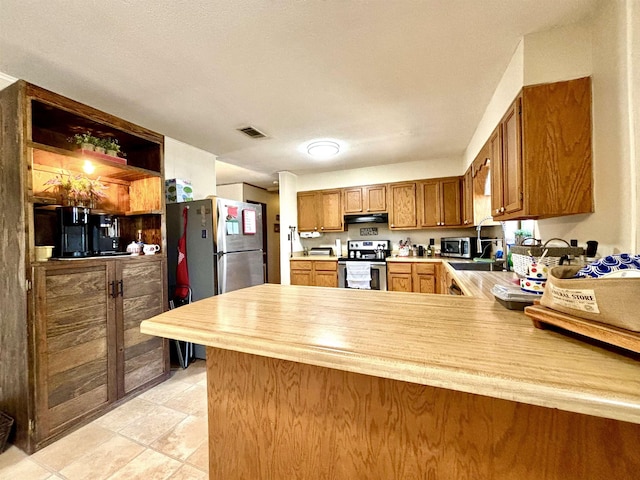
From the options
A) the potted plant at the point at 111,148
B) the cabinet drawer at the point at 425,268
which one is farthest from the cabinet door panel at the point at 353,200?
the potted plant at the point at 111,148

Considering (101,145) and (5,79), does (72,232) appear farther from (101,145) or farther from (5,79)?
(5,79)

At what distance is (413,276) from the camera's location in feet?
12.9

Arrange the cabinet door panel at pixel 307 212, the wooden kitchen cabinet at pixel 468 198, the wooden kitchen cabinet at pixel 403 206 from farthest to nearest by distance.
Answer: the cabinet door panel at pixel 307 212 < the wooden kitchen cabinet at pixel 403 206 < the wooden kitchen cabinet at pixel 468 198

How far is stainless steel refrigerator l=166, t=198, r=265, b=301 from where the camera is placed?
288cm

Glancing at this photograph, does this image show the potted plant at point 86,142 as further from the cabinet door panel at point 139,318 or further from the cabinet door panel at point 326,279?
the cabinet door panel at point 326,279

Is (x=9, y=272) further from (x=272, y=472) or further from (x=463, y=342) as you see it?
(x=463, y=342)

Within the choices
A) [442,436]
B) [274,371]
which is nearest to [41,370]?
[274,371]

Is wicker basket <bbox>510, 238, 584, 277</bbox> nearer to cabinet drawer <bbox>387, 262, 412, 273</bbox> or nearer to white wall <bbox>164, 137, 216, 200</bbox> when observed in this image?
cabinet drawer <bbox>387, 262, 412, 273</bbox>

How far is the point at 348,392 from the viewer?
873 mm

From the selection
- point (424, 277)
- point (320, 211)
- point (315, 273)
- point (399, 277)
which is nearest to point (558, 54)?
point (424, 277)

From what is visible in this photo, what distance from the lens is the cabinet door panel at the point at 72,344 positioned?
1.70 m

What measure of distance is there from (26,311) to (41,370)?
0.38 meters

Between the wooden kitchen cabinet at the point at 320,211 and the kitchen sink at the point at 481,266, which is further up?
the wooden kitchen cabinet at the point at 320,211

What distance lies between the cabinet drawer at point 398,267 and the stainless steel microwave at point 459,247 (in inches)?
25.5
